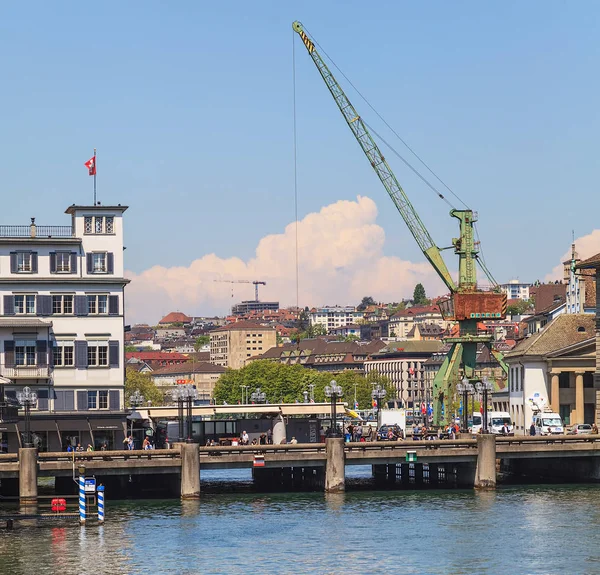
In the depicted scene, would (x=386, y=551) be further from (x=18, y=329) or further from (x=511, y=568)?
(x=18, y=329)

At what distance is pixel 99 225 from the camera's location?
381 ft

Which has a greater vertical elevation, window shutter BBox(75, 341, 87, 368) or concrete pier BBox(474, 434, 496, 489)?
window shutter BBox(75, 341, 87, 368)

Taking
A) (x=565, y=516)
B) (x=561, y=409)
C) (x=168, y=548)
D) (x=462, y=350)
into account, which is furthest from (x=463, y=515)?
(x=462, y=350)

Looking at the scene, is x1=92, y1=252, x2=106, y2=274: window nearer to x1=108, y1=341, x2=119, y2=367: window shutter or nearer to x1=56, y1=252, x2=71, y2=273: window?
x1=56, y1=252, x2=71, y2=273: window

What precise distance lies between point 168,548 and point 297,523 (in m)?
10.9

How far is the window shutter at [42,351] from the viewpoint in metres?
112

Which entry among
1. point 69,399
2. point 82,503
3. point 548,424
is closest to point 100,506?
point 82,503

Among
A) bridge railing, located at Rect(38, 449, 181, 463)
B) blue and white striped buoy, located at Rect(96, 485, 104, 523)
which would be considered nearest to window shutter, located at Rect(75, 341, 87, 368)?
bridge railing, located at Rect(38, 449, 181, 463)

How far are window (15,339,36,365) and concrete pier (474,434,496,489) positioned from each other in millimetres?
35371

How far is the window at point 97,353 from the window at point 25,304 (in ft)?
17.1

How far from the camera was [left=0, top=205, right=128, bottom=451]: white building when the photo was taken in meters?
112

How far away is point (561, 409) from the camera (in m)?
153

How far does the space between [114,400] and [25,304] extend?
10.0 metres

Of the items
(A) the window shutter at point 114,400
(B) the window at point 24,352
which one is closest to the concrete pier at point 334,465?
(A) the window shutter at point 114,400
